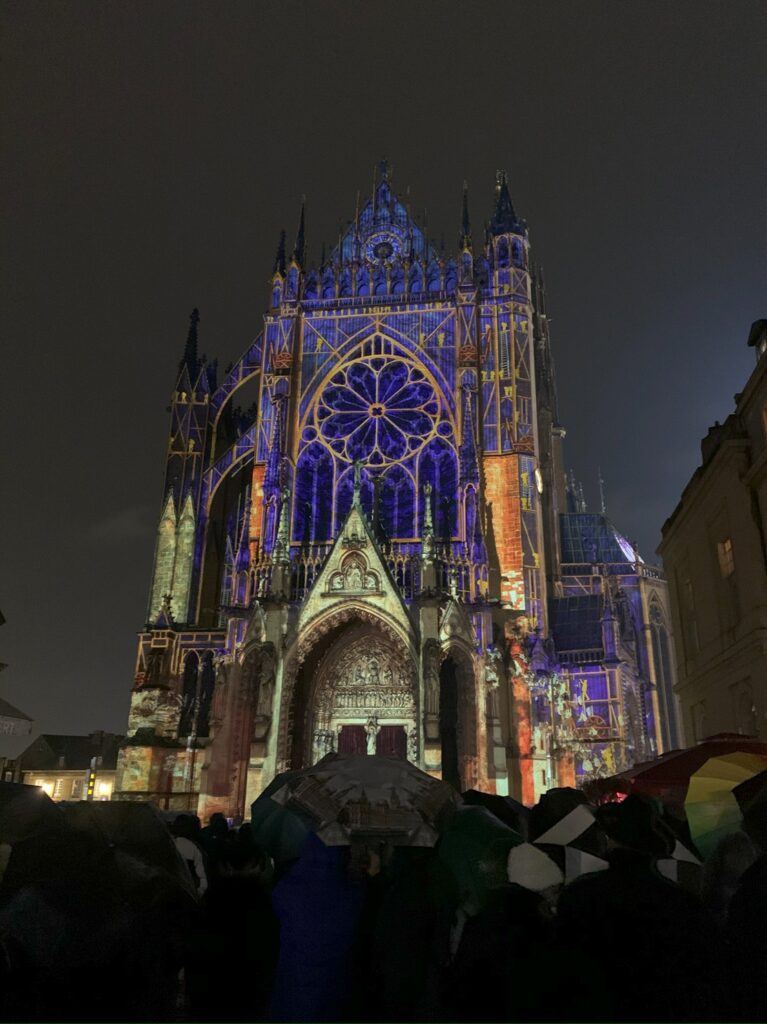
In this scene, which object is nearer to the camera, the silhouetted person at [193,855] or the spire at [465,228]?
the silhouetted person at [193,855]

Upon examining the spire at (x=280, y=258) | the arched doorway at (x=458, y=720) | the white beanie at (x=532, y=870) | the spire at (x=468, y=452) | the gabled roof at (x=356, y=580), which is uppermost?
the spire at (x=280, y=258)

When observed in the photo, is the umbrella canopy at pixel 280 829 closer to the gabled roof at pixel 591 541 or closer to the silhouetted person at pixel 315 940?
the silhouetted person at pixel 315 940

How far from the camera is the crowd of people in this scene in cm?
262

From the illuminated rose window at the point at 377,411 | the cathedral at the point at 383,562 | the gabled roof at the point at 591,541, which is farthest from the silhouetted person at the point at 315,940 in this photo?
the gabled roof at the point at 591,541

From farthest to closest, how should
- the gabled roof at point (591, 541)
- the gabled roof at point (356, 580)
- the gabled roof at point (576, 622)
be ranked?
the gabled roof at point (591, 541) < the gabled roof at point (576, 622) < the gabled roof at point (356, 580)

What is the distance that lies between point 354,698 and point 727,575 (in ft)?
42.2

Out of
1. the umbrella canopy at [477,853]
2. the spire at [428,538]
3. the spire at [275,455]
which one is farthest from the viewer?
the spire at [275,455]

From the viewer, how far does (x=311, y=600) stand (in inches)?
974

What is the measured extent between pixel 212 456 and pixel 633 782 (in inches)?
1027

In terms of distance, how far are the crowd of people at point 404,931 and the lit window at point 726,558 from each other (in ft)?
49.4

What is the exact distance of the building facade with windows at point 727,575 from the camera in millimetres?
15938

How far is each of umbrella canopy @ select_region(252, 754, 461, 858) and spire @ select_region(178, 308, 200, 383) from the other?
1172 inches

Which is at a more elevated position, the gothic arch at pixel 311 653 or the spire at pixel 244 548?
the spire at pixel 244 548

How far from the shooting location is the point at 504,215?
115ft
